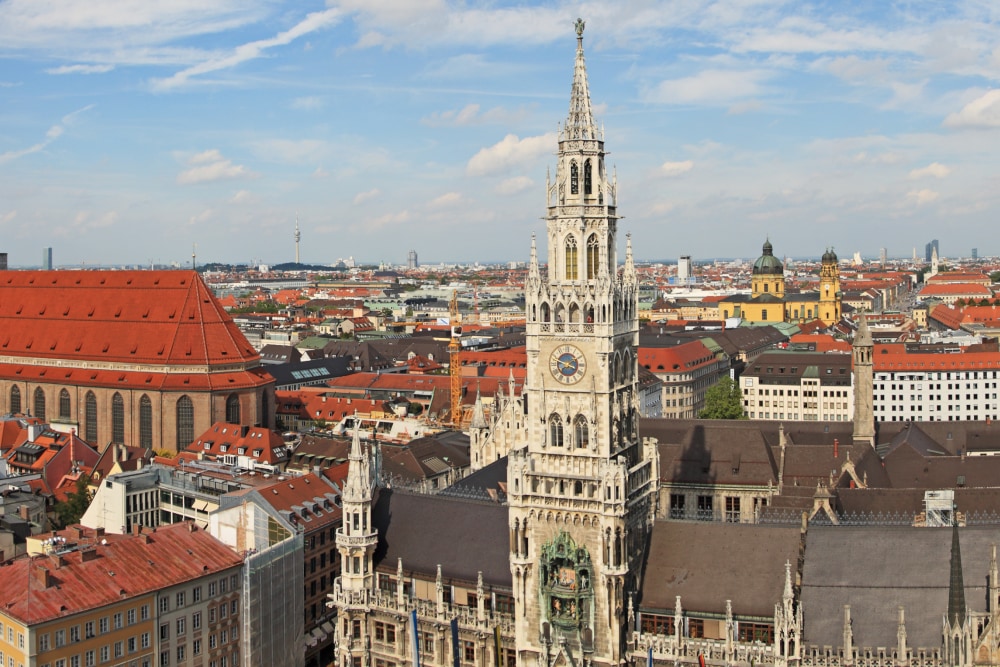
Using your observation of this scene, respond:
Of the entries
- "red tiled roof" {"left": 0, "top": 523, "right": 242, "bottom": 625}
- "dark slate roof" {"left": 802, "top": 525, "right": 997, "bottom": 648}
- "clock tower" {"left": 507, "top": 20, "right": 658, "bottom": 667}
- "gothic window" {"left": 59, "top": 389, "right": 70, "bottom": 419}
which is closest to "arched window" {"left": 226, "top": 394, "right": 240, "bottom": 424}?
"gothic window" {"left": 59, "top": 389, "right": 70, "bottom": 419}

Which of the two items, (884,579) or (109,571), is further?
(109,571)

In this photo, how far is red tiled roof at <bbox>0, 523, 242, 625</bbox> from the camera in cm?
5309

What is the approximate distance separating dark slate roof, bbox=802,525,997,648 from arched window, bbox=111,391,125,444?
293 feet

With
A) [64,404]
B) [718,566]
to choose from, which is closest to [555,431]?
[718,566]

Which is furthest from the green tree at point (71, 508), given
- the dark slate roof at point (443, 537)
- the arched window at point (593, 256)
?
the arched window at point (593, 256)

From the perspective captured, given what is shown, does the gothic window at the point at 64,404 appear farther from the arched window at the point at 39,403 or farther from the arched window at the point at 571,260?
the arched window at the point at 571,260

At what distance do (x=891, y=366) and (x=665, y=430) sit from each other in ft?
214

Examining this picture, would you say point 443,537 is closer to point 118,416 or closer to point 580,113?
point 580,113

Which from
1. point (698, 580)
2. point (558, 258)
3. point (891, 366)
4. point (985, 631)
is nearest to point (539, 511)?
point (698, 580)

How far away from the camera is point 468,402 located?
130 m

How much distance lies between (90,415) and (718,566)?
92.2 metres

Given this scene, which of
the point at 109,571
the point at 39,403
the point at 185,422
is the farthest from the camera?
the point at 39,403

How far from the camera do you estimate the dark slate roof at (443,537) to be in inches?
2052

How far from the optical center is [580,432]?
47531 millimetres
